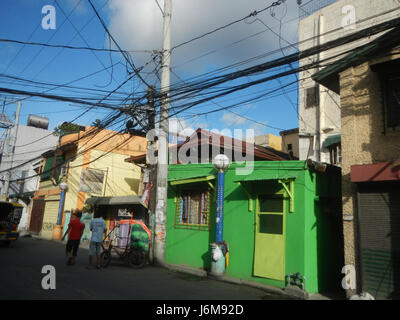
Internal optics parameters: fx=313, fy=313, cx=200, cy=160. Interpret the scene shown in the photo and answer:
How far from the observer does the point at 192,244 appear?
10656mm

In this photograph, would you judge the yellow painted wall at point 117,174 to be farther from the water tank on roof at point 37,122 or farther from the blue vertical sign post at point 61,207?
the water tank on roof at point 37,122

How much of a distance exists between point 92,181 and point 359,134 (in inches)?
662

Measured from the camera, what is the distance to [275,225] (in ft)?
28.5

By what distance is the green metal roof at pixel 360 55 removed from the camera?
7.21 metres

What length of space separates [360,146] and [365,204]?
54.2 inches

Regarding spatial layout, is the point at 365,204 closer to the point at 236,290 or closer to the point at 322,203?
the point at 322,203

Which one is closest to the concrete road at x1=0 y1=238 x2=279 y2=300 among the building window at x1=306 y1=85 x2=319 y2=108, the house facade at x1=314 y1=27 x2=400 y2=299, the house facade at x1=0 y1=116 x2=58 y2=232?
the house facade at x1=314 y1=27 x2=400 y2=299

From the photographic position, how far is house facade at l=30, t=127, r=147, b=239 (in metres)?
20.2

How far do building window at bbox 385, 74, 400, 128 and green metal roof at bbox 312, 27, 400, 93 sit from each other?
2.30ft

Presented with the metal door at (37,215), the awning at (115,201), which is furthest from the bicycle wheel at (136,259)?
the metal door at (37,215)

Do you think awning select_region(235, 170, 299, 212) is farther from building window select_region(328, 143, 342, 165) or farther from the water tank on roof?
the water tank on roof

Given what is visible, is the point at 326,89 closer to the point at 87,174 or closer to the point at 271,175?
the point at 271,175

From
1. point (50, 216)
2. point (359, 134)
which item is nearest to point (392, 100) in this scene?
point (359, 134)
